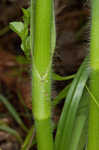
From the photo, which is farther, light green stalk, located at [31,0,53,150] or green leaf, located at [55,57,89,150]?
green leaf, located at [55,57,89,150]

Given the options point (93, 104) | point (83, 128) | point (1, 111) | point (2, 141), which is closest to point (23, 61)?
point (1, 111)

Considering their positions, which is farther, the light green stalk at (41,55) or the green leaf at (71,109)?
the green leaf at (71,109)

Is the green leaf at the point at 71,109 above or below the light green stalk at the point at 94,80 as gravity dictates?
below

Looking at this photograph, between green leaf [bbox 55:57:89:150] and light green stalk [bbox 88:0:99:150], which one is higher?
light green stalk [bbox 88:0:99:150]

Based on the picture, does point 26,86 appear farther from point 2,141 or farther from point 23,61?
point 2,141
